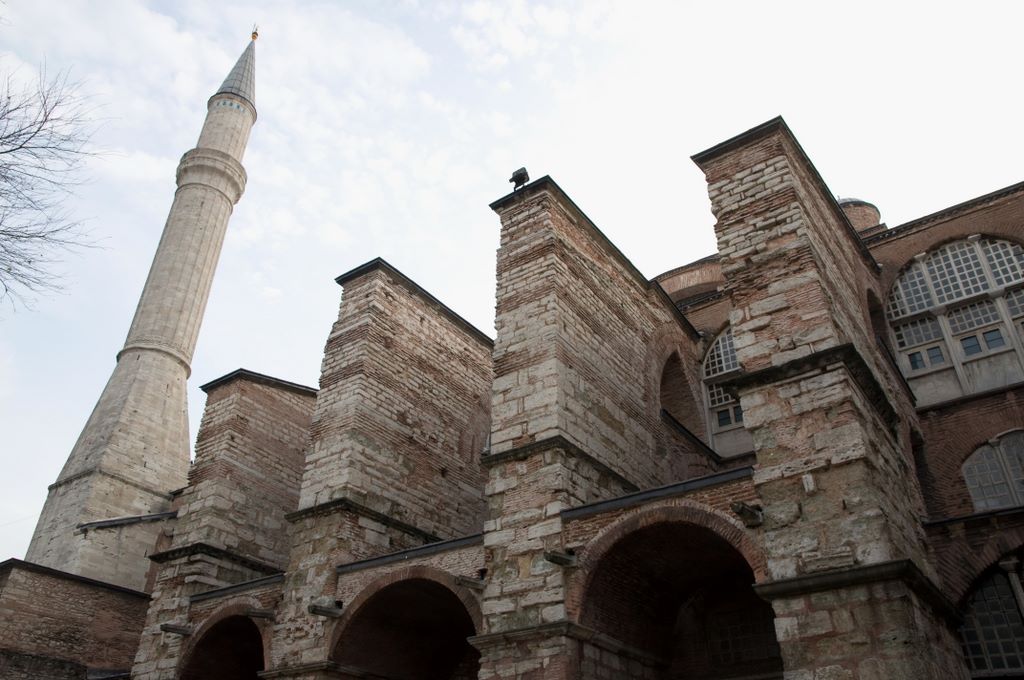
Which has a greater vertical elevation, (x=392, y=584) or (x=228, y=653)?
(x=392, y=584)

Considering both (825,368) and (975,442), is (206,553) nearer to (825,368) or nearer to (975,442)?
(825,368)

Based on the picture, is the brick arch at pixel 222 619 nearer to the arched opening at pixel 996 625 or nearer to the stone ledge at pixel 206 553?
the stone ledge at pixel 206 553

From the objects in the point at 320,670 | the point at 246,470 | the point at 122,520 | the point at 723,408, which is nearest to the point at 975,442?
the point at 723,408

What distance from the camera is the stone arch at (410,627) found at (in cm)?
948

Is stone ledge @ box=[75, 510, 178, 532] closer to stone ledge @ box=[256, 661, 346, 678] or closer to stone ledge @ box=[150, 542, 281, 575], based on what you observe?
stone ledge @ box=[150, 542, 281, 575]

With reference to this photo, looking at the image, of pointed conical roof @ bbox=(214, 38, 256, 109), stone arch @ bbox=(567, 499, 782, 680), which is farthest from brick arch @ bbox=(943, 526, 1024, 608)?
pointed conical roof @ bbox=(214, 38, 256, 109)

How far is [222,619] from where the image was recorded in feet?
37.0

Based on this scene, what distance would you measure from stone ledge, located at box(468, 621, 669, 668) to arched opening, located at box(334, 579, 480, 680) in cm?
148

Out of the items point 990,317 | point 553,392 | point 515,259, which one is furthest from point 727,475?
point 990,317

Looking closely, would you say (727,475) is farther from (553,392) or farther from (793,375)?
(553,392)

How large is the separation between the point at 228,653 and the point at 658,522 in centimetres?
790

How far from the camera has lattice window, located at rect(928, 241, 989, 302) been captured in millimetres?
12508

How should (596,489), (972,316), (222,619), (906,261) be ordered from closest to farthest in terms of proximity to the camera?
1. (596,489)
2. (222,619)
3. (972,316)
4. (906,261)

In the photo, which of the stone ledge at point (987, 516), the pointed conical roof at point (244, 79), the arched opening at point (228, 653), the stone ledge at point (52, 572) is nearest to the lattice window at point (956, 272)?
the stone ledge at point (987, 516)
